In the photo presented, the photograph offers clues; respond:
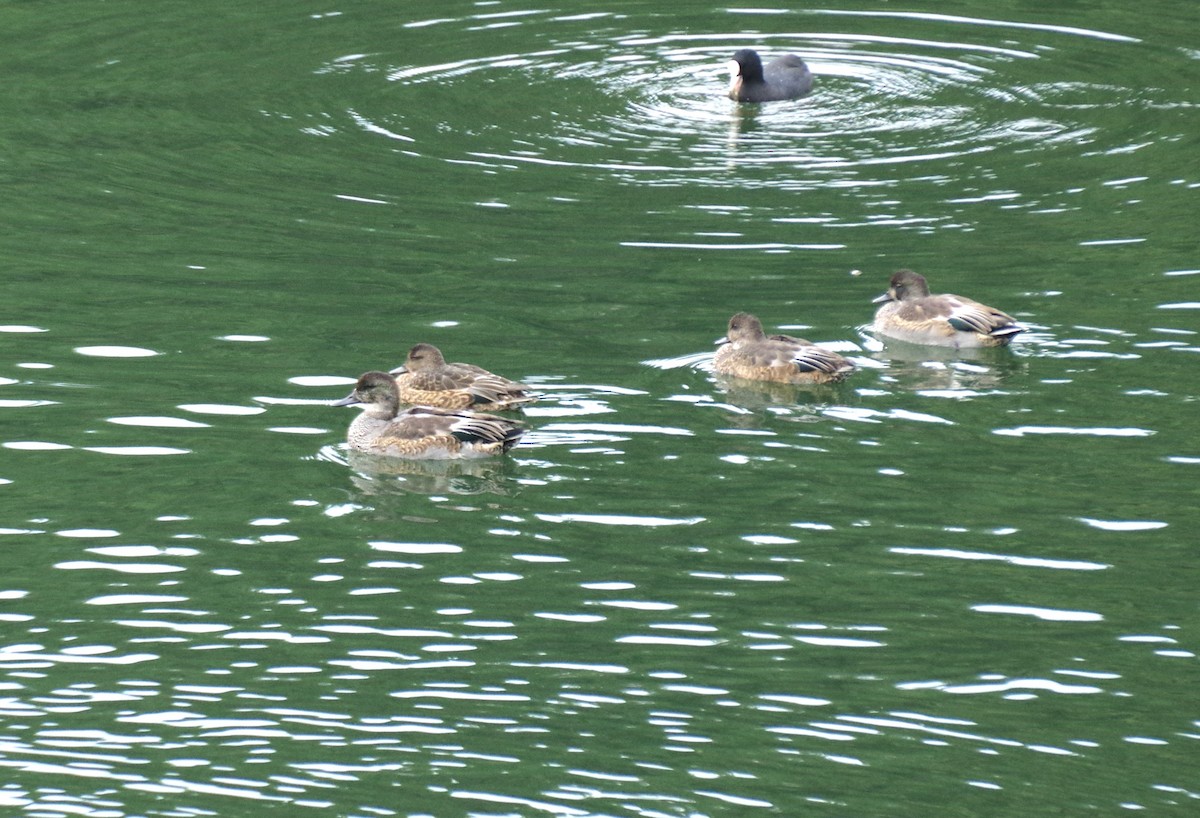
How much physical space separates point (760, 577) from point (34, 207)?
11056 millimetres

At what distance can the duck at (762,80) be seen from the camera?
25.1 m

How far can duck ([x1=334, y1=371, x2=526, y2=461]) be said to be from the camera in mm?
14570

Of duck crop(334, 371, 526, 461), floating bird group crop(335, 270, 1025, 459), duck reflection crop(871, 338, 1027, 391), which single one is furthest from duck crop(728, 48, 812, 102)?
duck crop(334, 371, 526, 461)

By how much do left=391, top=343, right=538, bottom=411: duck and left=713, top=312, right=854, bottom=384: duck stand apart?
1.64 m

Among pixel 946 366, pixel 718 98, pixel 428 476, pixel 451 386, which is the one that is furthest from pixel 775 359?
pixel 718 98

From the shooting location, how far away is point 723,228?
65.2ft

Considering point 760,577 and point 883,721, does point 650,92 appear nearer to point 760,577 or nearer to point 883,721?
point 760,577

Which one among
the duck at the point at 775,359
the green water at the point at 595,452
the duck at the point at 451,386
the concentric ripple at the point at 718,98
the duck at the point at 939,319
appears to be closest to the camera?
the green water at the point at 595,452

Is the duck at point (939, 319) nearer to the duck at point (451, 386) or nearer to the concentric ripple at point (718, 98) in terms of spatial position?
the duck at point (451, 386)

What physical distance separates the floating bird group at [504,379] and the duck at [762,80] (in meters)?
8.18

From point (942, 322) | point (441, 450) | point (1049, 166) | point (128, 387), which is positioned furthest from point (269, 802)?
point (1049, 166)

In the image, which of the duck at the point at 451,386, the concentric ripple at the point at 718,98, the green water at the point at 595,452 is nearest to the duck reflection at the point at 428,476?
the green water at the point at 595,452

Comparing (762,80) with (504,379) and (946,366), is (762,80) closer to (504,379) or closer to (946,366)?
(946,366)

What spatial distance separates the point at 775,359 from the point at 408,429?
292cm
